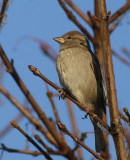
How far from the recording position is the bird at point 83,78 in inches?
139

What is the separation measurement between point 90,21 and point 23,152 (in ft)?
5.62

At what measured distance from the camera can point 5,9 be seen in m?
2.45

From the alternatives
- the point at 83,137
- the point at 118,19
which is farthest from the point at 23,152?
the point at 118,19

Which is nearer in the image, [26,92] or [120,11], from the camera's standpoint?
[26,92]

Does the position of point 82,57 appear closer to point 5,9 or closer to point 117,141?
point 5,9

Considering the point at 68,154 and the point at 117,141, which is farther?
the point at 68,154

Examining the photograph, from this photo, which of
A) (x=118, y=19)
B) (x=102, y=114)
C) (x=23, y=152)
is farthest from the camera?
(x=102, y=114)

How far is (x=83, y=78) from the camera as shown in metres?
3.54

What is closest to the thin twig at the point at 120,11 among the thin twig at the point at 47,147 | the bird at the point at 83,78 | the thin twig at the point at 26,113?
the bird at the point at 83,78

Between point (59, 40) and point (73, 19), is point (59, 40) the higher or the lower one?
the higher one

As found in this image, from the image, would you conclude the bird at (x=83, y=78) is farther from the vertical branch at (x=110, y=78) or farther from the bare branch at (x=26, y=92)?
the vertical branch at (x=110, y=78)

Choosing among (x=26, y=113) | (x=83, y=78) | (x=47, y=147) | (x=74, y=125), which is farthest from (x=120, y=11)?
(x=47, y=147)

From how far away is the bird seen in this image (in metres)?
3.52

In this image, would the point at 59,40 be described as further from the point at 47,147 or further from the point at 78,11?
the point at 47,147
